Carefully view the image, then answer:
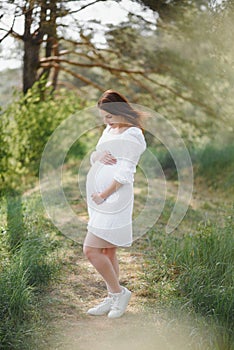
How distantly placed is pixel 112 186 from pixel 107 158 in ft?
0.59

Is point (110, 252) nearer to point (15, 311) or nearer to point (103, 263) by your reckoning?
point (103, 263)

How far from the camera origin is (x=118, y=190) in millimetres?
3305

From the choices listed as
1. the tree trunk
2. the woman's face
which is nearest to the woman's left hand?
the woman's face

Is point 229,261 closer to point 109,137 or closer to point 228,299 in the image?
point 228,299

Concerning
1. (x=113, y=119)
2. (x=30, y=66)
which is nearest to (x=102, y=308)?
(x=113, y=119)

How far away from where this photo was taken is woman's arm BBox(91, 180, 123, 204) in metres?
3.28

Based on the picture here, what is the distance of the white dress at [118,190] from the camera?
10.7ft

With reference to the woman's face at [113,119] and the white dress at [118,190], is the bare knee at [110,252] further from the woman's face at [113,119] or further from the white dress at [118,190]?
the woman's face at [113,119]

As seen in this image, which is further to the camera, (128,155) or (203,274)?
(203,274)

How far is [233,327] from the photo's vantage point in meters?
3.29

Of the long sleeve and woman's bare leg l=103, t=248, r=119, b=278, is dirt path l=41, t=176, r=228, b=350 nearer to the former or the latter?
woman's bare leg l=103, t=248, r=119, b=278

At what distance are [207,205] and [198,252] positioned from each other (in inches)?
122

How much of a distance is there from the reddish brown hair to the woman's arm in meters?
0.39

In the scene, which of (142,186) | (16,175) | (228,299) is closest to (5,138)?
(16,175)
